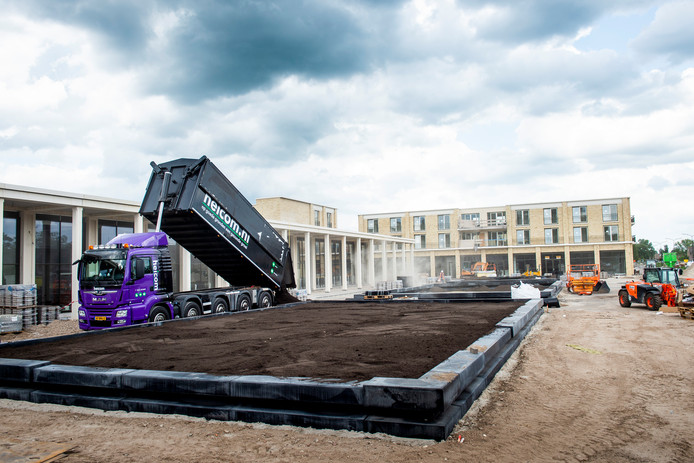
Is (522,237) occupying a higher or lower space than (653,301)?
higher

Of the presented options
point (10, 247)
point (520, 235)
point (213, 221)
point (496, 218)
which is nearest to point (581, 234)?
point (520, 235)

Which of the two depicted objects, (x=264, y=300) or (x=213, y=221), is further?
(x=264, y=300)

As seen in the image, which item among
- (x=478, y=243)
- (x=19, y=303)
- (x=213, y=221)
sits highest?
(x=478, y=243)

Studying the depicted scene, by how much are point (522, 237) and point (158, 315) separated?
57.7m

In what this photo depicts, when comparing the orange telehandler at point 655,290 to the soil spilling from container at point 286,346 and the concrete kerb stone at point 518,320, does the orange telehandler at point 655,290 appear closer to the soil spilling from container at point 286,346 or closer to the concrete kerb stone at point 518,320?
the concrete kerb stone at point 518,320

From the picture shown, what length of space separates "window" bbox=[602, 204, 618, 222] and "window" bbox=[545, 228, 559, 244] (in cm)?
587

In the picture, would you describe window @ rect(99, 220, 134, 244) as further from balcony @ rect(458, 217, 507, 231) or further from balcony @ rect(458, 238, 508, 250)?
balcony @ rect(458, 217, 507, 231)

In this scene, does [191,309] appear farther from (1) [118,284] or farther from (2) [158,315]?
(1) [118,284]

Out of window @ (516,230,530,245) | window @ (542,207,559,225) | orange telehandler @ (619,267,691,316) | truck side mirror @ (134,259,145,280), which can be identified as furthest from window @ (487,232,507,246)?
truck side mirror @ (134,259,145,280)

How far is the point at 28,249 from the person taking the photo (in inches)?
768

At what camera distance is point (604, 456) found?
4.35 metres

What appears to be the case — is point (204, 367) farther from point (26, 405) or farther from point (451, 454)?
point (451, 454)

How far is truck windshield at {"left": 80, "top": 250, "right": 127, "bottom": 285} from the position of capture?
12.9 m

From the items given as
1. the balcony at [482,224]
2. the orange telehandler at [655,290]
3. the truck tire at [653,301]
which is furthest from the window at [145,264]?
the balcony at [482,224]
